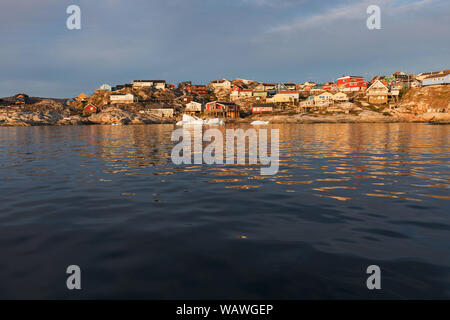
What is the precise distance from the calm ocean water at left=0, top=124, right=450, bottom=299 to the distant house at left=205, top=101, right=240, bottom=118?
4090 inches

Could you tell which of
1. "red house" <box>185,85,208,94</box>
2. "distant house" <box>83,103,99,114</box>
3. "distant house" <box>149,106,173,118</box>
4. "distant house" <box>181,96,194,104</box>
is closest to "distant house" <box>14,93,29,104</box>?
"distant house" <box>83,103,99,114</box>

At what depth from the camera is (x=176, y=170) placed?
48.6 feet

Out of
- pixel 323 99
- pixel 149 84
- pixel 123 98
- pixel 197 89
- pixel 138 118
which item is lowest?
pixel 138 118

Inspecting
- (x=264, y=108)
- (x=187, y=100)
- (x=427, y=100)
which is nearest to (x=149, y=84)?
(x=187, y=100)

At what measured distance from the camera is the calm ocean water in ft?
14.4

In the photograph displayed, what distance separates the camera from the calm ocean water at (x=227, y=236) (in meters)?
4.40

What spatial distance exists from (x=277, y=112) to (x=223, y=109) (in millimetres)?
22348

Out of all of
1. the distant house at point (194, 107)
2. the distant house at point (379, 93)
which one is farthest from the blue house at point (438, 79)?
the distant house at point (194, 107)

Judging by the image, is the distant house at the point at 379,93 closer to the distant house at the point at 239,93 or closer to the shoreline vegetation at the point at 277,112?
the shoreline vegetation at the point at 277,112

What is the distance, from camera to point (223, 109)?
11375cm

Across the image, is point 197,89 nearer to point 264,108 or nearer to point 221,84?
point 221,84

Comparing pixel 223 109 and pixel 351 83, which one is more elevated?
pixel 351 83

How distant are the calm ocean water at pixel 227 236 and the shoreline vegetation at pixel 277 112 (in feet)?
291
